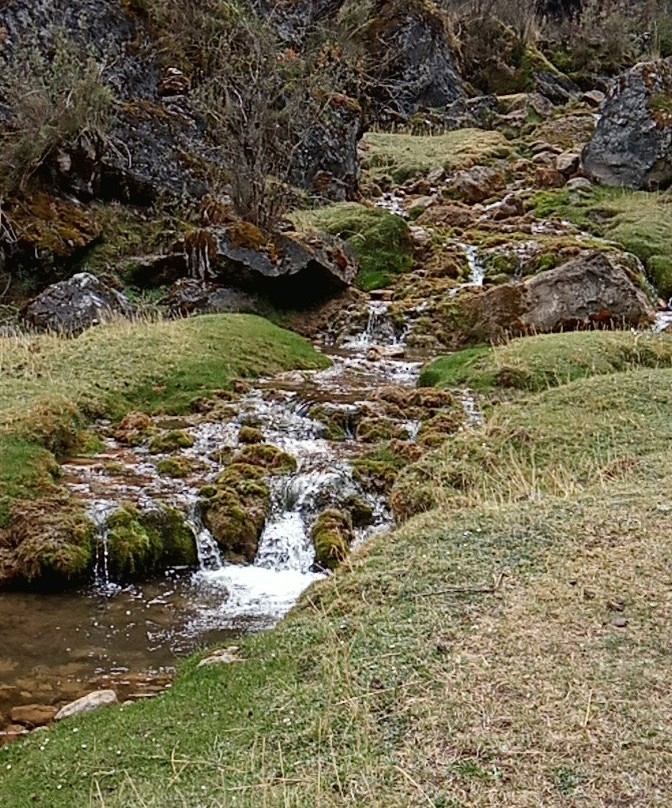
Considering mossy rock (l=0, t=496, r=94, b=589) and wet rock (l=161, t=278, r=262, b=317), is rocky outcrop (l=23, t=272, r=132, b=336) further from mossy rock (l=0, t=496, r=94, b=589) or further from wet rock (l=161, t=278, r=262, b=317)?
mossy rock (l=0, t=496, r=94, b=589)

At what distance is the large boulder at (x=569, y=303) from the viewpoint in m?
16.5

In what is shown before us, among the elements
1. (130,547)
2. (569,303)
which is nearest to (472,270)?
(569,303)

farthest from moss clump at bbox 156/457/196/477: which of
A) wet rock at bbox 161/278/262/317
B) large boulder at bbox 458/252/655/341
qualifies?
large boulder at bbox 458/252/655/341

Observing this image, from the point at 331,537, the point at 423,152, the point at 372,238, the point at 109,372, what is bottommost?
the point at 331,537

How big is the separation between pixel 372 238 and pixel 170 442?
38.6 ft

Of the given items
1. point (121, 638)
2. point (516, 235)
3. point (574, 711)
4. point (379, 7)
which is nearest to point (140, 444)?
point (121, 638)

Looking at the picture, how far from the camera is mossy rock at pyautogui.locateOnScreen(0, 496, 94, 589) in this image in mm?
8477

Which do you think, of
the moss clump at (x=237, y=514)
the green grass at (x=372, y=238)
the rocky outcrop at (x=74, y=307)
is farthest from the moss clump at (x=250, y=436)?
the green grass at (x=372, y=238)

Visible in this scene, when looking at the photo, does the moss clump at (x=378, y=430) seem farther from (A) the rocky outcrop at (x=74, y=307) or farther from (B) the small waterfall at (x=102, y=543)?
(A) the rocky outcrop at (x=74, y=307)

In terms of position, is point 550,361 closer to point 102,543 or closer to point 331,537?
point 331,537

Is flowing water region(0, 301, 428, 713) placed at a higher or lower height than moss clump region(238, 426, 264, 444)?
lower

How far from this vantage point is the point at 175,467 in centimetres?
1058

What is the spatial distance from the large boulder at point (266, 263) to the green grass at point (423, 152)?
1011 cm

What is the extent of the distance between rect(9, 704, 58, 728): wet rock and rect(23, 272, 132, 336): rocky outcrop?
10.5 meters
